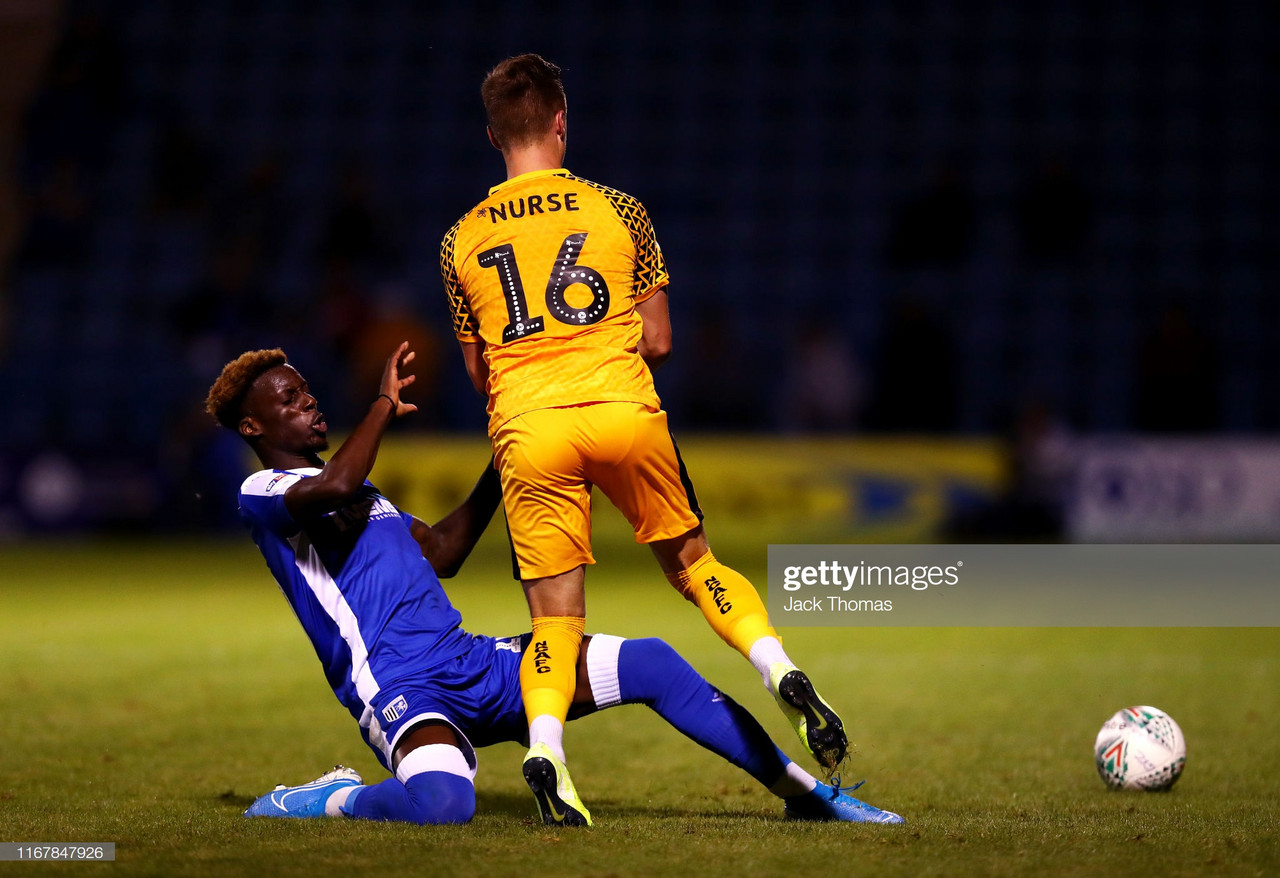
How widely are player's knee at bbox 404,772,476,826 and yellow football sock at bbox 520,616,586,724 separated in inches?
11.7

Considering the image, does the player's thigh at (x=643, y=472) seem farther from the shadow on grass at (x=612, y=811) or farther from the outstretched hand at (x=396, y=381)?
the shadow on grass at (x=612, y=811)

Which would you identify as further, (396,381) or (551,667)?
(396,381)

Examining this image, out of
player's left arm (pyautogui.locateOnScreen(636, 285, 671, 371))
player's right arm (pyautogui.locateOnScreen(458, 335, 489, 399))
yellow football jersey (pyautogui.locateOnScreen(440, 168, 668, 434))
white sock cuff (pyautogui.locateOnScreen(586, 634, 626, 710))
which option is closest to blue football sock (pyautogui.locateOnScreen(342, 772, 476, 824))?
white sock cuff (pyautogui.locateOnScreen(586, 634, 626, 710))

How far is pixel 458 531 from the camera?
505 cm

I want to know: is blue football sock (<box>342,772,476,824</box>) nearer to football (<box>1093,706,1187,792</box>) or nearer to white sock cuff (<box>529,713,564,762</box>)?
white sock cuff (<box>529,713,564,762</box>)

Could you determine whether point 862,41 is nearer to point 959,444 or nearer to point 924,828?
point 959,444

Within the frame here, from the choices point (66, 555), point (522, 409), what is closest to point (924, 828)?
point (522, 409)

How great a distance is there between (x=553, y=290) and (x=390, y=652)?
124cm

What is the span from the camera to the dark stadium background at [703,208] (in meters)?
14.8

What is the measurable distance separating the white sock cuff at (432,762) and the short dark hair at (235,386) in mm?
1270

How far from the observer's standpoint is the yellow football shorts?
4.54 m
